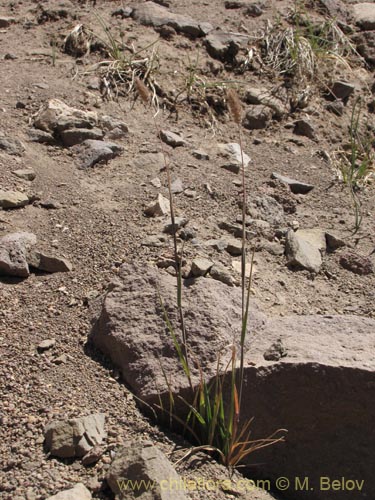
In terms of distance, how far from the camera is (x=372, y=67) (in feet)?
17.1

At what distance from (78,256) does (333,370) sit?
3.96 feet

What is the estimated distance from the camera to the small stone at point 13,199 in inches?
126

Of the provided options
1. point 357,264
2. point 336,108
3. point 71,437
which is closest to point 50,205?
point 71,437

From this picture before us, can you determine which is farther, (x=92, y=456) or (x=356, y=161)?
(x=356, y=161)

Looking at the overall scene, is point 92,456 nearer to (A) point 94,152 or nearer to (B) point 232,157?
(A) point 94,152

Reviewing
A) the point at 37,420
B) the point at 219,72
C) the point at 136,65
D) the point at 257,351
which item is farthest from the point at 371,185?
the point at 37,420

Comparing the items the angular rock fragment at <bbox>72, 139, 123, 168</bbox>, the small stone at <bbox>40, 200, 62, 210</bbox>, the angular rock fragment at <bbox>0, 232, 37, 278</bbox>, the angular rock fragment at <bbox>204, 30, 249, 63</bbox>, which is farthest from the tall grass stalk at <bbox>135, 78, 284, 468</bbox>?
the angular rock fragment at <bbox>204, 30, 249, 63</bbox>

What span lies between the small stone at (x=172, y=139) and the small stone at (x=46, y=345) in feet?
5.35

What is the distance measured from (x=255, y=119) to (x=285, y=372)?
2225mm

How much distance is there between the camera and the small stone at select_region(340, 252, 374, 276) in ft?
11.1

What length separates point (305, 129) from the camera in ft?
14.4

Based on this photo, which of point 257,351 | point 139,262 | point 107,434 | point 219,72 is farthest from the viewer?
point 219,72

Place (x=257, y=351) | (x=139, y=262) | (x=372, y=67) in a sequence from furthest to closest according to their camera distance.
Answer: (x=372, y=67)
(x=139, y=262)
(x=257, y=351)

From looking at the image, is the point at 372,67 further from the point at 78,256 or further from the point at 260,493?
the point at 260,493
